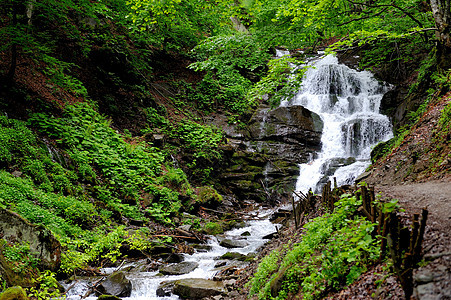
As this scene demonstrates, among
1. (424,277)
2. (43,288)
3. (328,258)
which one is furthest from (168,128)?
(424,277)

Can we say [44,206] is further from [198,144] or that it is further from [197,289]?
[198,144]

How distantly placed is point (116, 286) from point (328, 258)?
4248mm

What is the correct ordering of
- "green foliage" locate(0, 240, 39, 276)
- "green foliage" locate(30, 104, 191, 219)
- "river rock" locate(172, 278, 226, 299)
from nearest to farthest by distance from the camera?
"green foliage" locate(0, 240, 39, 276) < "river rock" locate(172, 278, 226, 299) < "green foliage" locate(30, 104, 191, 219)

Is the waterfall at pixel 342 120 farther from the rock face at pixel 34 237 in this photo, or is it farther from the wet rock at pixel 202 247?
the rock face at pixel 34 237

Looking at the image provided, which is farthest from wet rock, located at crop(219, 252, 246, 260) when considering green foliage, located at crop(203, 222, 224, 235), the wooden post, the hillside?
the wooden post

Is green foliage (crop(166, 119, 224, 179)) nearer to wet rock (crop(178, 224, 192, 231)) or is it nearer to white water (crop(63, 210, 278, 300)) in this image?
white water (crop(63, 210, 278, 300))

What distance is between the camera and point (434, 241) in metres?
2.68

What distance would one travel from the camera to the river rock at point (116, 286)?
5531mm

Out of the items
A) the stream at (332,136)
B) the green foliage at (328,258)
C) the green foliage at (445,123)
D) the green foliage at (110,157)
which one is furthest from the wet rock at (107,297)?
the green foliage at (445,123)

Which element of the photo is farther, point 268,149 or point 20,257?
point 268,149

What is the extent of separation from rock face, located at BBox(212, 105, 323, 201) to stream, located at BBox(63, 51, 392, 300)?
2.28ft

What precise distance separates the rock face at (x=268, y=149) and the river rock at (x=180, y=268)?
8260mm

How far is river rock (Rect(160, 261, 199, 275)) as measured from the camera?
6875mm

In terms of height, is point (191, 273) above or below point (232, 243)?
below
